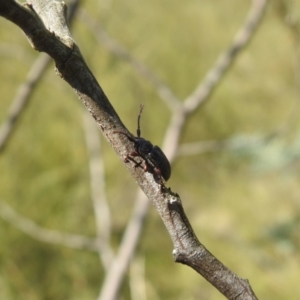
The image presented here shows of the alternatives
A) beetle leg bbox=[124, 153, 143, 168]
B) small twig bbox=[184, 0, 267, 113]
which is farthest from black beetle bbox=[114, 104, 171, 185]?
small twig bbox=[184, 0, 267, 113]

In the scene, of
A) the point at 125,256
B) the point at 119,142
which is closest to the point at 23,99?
the point at 125,256

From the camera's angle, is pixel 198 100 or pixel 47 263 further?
pixel 47 263

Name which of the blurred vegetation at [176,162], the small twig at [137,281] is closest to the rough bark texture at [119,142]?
the blurred vegetation at [176,162]

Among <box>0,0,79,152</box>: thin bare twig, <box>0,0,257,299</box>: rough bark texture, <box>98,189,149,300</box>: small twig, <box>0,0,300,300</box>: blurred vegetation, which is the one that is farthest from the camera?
<box>0,0,300,300</box>: blurred vegetation

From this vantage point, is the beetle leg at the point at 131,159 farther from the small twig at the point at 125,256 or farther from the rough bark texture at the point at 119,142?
the small twig at the point at 125,256

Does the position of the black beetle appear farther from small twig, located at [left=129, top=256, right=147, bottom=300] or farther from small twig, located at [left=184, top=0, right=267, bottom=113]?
small twig, located at [left=129, top=256, right=147, bottom=300]

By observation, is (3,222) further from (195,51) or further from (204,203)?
(195,51)

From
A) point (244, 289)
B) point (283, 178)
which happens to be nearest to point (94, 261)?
point (283, 178)

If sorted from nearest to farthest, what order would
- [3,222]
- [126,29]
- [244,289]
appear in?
[244,289] < [3,222] < [126,29]
